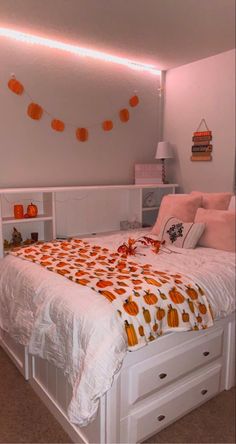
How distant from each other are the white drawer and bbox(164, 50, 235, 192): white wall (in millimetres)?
1920

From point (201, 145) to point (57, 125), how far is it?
1520 mm

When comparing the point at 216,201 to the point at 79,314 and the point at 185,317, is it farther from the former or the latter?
the point at 79,314

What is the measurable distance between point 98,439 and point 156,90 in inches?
138

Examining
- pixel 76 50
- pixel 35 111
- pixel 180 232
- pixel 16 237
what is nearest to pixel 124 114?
pixel 76 50

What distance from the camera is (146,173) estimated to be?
3680mm

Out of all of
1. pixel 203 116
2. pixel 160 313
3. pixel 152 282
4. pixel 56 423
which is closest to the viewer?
pixel 160 313

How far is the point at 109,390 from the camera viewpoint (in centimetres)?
145

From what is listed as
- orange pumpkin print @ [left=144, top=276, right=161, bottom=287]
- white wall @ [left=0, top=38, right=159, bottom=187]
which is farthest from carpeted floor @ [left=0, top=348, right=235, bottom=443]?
white wall @ [left=0, top=38, right=159, bottom=187]

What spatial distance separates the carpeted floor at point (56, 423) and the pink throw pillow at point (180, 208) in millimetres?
1349

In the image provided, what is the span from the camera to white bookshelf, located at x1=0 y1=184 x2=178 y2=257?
9.54 ft

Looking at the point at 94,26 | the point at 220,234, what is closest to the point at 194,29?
A: the point at 94,26

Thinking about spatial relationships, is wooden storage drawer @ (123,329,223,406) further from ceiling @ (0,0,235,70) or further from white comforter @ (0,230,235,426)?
ceiling @ (0,0,235,70)

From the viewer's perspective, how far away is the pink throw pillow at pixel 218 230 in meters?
2.43

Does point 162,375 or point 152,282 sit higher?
point 152,282
